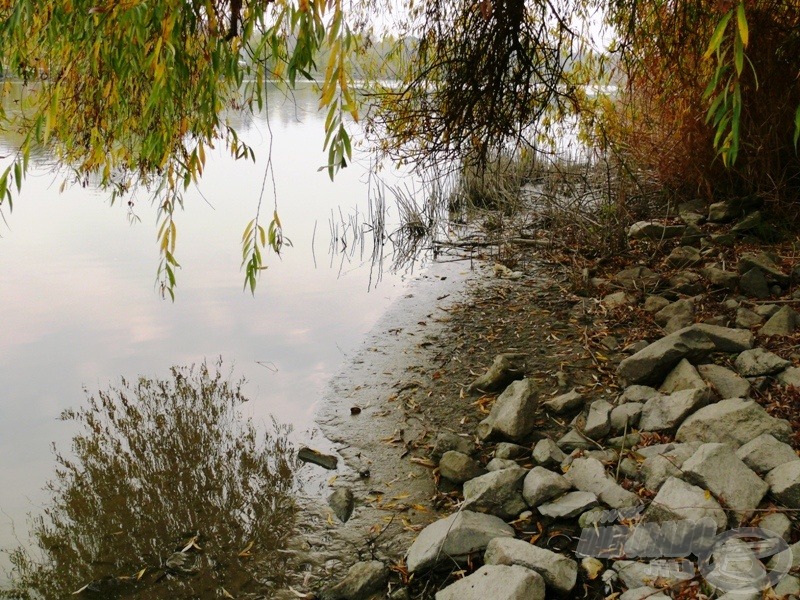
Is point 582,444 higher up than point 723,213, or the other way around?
point 723,213

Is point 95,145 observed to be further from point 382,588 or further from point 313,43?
point 382,588

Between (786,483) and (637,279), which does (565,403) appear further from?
(637,279)

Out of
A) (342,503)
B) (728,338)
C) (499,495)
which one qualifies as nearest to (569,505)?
(499,495)

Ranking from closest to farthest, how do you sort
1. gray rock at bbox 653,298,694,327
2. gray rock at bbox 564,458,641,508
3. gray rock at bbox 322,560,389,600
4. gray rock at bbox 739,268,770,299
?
1. gray rock at bbox 322,560,389,600
2. gray rock at bbox 564,458,641,508
3. gray rock at bbox 653,298,694,327
4. gray rock at bbox 739,268,770,299

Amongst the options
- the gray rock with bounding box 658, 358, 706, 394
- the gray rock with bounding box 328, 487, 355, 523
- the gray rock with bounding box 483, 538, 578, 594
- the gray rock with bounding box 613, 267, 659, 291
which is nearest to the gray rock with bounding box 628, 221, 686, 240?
the gray rock with bounding box 613, 267, 659, 291

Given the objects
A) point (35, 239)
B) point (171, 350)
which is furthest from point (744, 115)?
point (35, 239)

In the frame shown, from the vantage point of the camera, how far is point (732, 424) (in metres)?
2.77

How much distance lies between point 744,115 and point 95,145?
4.47 m

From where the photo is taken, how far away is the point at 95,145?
10.5 ft

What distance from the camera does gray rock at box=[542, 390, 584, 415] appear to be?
11.5ft

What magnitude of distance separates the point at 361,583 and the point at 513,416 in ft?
3.65

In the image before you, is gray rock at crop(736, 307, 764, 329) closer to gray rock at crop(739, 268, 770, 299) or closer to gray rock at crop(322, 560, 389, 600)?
gray rock at crop(739, 268, 770, 299)

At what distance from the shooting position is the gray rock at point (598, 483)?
2607 mm

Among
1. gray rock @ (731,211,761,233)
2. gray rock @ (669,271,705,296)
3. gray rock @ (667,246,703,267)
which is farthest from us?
gray rock @ (731,211,761,233)
